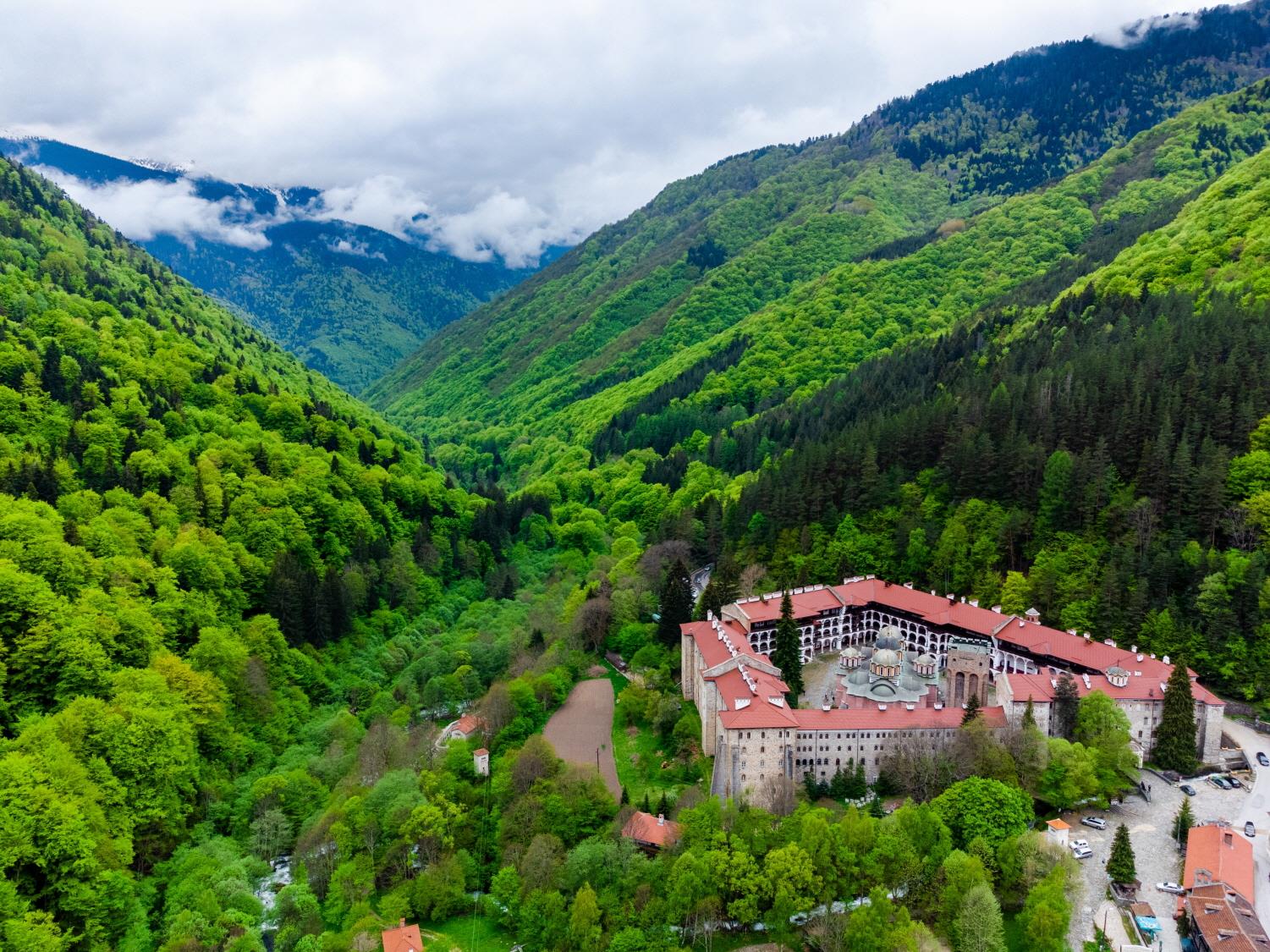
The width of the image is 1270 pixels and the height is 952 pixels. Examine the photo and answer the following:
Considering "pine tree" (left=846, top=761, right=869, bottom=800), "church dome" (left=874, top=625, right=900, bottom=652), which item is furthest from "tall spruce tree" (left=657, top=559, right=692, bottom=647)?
"pine tree" (left=846, top=761, right=869, bottom=800)

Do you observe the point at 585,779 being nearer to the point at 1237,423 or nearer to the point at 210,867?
the point at 210,867

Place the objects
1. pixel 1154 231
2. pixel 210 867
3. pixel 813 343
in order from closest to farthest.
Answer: pixel 210 867
pixel 1154 231
pixel 813 343

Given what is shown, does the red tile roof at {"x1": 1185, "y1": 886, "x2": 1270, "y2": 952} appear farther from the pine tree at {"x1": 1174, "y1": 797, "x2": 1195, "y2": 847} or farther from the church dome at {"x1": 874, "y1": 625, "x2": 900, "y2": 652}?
the church dome at {"x1": 874, "y1": 625, "x2": 900, "y2": 652}

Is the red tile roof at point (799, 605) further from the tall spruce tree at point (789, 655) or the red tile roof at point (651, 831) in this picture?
the red tile roof at point (651, 831)

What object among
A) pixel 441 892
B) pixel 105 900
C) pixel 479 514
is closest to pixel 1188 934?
pixel 441 892

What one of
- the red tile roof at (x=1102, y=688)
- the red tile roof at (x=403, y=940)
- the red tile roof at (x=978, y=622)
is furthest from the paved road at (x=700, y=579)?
the red tile roof at (x=403, y=940)

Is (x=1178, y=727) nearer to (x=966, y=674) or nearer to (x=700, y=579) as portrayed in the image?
(x=966, y=674)

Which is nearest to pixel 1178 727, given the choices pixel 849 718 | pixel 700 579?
pixel 849 718
